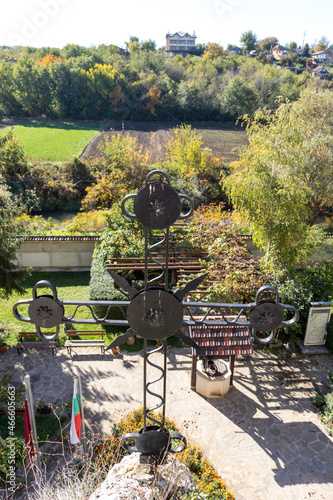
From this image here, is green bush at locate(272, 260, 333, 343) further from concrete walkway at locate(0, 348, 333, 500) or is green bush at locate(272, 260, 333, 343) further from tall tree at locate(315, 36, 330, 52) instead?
tall tree at locate(315, 36, 330, 52)

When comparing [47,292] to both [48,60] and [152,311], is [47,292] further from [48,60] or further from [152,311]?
[48,60]

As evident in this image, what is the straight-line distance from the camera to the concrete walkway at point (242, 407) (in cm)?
718

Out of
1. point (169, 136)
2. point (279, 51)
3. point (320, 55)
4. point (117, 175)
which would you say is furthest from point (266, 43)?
point (117, 175)

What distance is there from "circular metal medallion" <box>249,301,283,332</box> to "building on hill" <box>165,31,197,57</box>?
8612cm

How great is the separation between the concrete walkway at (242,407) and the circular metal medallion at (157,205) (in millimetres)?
6735

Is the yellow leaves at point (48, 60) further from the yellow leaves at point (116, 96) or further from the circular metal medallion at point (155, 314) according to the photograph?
the circular metal medallion at point (155, 314)

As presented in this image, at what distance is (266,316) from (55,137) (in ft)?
130

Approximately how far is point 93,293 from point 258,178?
6687mm

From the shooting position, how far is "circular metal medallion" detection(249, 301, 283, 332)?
106 inches

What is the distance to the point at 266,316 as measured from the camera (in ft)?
8.98

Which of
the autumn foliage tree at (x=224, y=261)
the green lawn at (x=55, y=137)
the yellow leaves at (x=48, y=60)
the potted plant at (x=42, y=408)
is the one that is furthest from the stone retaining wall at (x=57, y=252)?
the yellow leaves at (x=48, y=60)

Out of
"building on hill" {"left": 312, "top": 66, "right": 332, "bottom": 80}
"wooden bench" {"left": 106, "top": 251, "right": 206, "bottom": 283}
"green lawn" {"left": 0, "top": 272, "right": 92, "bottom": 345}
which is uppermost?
"building on hill" {"left": 312, "top": 66, "right": 332, "bottom": 80}

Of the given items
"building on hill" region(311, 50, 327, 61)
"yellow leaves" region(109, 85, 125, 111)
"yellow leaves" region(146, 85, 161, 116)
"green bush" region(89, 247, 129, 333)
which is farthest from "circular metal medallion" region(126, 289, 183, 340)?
"building on hill" region(311, 50, 327, 61)

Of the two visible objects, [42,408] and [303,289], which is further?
[303,289]
